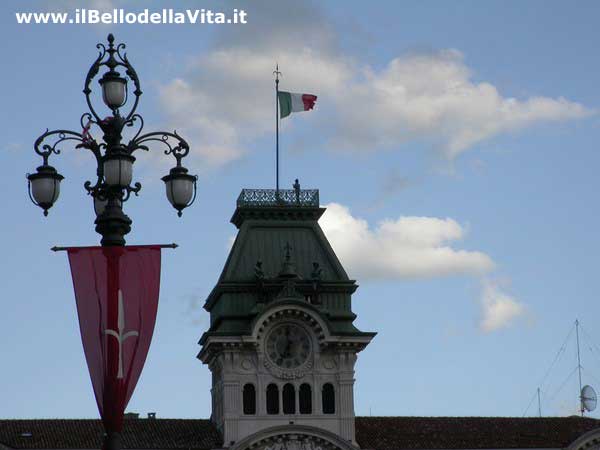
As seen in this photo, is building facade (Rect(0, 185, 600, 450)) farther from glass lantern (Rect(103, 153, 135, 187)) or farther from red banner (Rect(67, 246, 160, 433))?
glass lantern (Rect(103, 153, 135, 187))

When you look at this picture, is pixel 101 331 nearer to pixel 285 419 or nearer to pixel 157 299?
pixel 157 299

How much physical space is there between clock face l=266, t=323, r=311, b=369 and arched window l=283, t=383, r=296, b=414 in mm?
1194

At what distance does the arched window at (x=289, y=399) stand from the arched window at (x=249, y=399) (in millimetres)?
1654

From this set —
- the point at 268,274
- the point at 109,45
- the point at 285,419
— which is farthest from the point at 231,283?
the point at 109,45

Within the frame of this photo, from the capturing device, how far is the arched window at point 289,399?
281ft

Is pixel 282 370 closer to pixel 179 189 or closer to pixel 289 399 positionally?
pixel 289 399

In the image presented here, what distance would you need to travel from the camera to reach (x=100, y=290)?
99.0 feet

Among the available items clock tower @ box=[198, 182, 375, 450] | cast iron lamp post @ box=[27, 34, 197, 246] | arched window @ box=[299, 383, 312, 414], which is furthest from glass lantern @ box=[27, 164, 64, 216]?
arched window @ box=[299, 383, 312, 414]

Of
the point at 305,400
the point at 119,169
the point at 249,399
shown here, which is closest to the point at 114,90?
the point at 119,169

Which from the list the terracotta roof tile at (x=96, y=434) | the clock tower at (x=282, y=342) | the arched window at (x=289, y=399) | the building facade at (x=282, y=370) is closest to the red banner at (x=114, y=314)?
the clock tower at (x=282, y=342)

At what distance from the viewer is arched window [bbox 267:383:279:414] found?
8569cm

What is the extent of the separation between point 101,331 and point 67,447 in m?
54.5

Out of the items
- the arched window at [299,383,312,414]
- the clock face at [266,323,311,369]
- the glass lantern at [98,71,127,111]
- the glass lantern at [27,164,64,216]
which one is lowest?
the glass lantern at [27,164,64,216]

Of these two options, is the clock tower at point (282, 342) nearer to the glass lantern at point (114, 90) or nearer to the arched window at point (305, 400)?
the arched window at point (305, 400)
